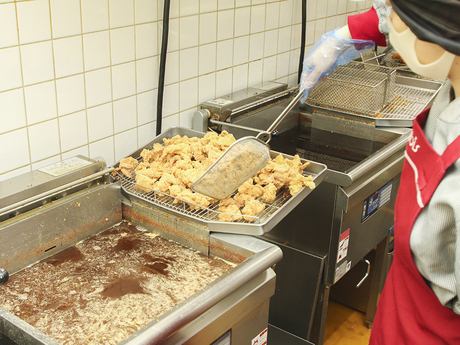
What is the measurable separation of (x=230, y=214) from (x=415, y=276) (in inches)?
20.4

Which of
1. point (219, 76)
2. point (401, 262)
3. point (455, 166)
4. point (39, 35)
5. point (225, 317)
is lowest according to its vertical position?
point (225, 317)

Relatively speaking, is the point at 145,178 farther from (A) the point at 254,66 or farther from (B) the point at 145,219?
(A) the point at 254,66

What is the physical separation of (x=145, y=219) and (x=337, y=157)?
98 centimetres

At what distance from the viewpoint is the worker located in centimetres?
94

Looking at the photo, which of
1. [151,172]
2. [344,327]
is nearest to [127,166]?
[151,172]

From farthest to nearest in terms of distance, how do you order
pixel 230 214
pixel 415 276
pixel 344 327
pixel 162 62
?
pixel 344 327 → pixel 162 62 → pixel 230 214 → pixel 415 276

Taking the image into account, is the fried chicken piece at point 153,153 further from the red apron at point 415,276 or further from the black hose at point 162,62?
the red apron at point 415,276

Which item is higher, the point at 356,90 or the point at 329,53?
the point at 329,53

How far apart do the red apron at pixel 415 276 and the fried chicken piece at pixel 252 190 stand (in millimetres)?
463

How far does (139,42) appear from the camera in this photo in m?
1.82

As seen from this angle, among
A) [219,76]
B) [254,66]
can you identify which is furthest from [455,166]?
[254,66]

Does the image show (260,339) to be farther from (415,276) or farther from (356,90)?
(356,90)

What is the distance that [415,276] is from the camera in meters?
1.15

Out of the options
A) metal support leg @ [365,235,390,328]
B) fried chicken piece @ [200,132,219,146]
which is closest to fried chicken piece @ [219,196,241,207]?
fried chicken piece @ [200,132,219,146]
